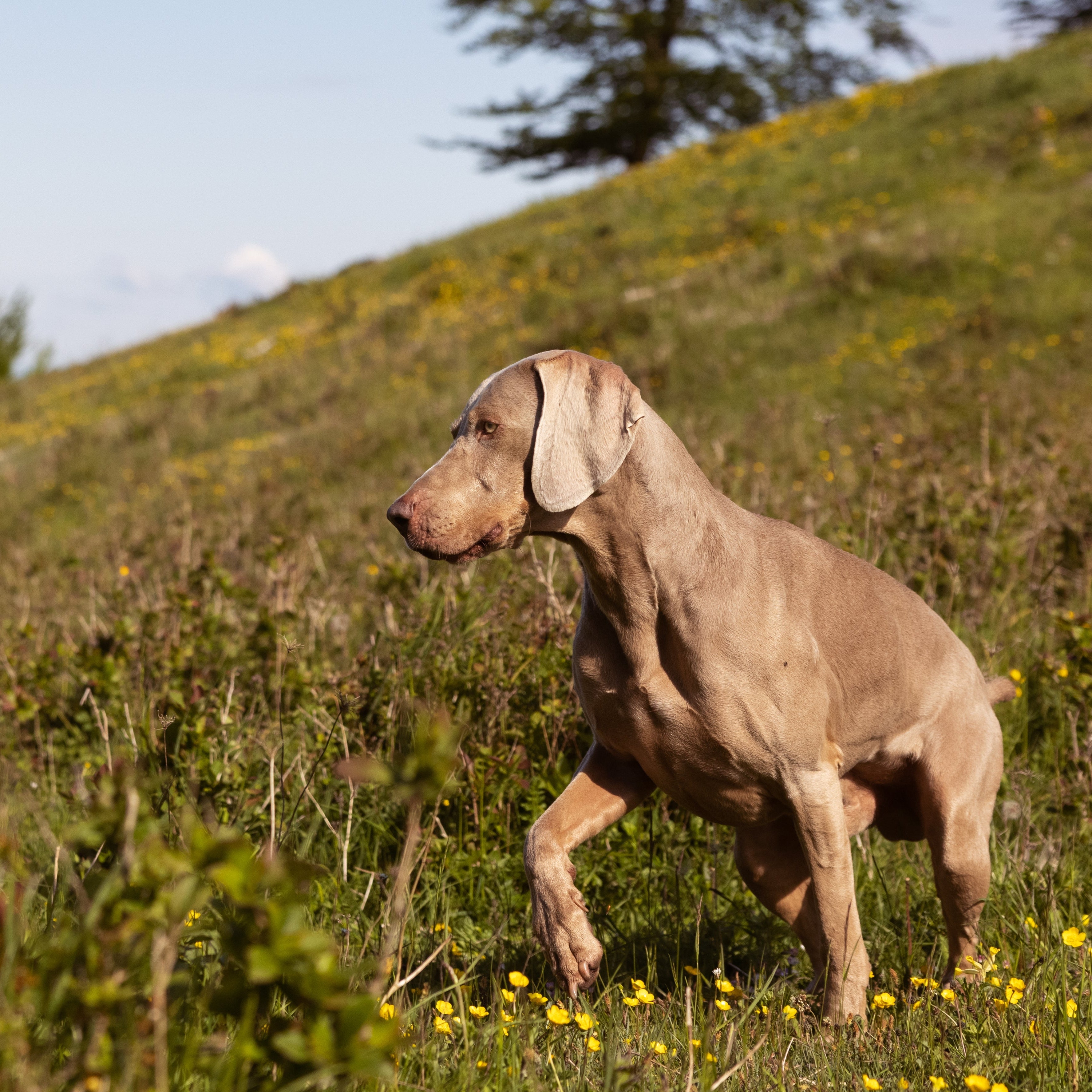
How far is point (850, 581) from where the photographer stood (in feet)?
9.63

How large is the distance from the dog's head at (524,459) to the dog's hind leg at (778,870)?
3.78ft

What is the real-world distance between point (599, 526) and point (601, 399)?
311 millimetres

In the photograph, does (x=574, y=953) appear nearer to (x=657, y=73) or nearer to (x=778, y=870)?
(x=778, y=870)

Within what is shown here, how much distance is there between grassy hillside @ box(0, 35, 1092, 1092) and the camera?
179cm

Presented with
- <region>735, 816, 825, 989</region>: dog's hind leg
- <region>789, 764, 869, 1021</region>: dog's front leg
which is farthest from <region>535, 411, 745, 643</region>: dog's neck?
<region>735, 816, 825, 989</region>: dog's hind leg

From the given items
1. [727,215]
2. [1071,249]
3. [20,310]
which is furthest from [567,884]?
[20,310]

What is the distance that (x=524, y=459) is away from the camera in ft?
8.24

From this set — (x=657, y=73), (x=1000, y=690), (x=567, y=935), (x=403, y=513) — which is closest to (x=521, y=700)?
(x=567, y=935)

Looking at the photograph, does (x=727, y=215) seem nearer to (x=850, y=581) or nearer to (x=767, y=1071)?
(x=850, y=581)

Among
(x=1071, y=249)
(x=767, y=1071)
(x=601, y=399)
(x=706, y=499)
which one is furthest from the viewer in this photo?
(x=1071, y=249)

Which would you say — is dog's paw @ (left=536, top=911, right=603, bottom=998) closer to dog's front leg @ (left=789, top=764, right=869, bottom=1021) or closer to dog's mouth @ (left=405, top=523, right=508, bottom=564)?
dog's front leg @ (left=789, top=764, right=869, bottom=1021)

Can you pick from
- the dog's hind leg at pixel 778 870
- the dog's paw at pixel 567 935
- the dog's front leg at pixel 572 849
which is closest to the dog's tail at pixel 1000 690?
the dog's hind leg at pixel 778 870

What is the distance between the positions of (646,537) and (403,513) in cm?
59

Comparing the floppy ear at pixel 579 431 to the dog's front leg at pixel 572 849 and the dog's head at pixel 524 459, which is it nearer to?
the dog's head at pixel 524 459
